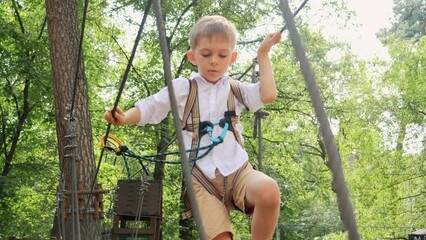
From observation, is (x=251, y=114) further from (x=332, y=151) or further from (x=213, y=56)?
(x=332, y=151)

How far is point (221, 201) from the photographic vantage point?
2113 mm

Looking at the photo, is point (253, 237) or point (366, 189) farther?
point (366, 189)

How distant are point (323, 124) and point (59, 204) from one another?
3.92 metres

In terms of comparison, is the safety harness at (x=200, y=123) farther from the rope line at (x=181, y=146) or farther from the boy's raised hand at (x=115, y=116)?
the rope line at (x=181, y=146)

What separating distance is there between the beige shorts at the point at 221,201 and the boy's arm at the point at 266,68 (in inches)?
9.5

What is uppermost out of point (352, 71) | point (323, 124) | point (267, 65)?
point (352, 71)

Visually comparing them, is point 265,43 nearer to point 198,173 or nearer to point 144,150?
point 198,173

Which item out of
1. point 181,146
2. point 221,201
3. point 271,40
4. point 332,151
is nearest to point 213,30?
point 271,40

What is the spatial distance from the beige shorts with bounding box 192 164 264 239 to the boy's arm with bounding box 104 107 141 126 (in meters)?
0.29

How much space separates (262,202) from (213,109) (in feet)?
1.31

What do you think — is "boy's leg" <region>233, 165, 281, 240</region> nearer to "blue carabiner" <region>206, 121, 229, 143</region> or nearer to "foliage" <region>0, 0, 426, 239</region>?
"blue carabiner" <region>206, 121, 229, 143</region>

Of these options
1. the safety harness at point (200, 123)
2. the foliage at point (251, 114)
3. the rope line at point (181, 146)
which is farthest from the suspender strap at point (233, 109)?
the foliage at point (251, 114)

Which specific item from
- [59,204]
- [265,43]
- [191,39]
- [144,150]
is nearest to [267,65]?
[265,43]

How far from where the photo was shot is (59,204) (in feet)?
15.2
